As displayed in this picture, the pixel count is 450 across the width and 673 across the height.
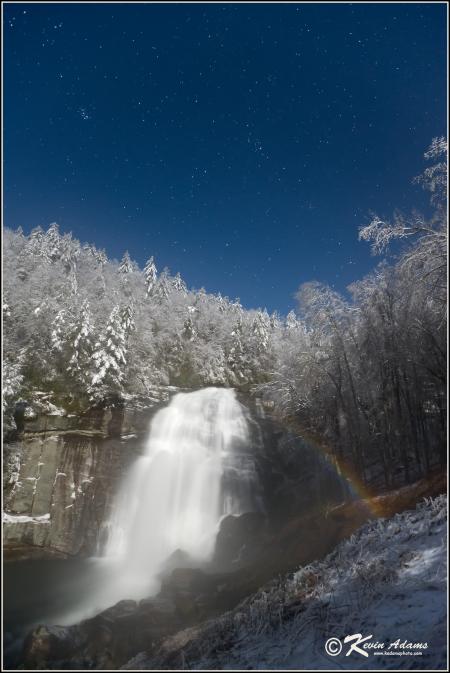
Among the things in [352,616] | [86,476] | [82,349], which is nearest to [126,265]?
[82,349]

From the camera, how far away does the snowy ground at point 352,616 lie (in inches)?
211

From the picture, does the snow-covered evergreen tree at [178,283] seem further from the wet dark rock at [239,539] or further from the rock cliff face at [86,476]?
the wet dark rock at [239,539]

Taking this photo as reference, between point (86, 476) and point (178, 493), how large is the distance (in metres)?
6.53

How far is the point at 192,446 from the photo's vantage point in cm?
2958

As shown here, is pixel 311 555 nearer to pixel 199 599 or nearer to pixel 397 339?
pixel 199 599

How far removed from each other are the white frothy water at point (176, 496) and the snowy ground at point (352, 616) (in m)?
12.4

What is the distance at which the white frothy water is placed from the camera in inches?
887

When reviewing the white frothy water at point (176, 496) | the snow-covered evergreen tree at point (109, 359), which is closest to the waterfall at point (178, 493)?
the white frothy water at point (176, 496)

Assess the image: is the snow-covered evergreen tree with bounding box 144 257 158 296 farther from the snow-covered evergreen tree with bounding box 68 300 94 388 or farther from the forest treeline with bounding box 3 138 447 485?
the snow-covered evergreen tree with bounding box 68 300 94 388

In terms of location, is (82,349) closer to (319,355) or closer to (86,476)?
(86,476)

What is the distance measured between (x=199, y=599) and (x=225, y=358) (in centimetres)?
3598

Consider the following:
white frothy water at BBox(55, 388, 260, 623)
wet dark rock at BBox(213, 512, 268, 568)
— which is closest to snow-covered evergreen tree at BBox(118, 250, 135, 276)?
white frothy water at BBox(55, 388, 260, 623)

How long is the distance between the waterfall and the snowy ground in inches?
529

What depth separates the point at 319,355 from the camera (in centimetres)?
2378
